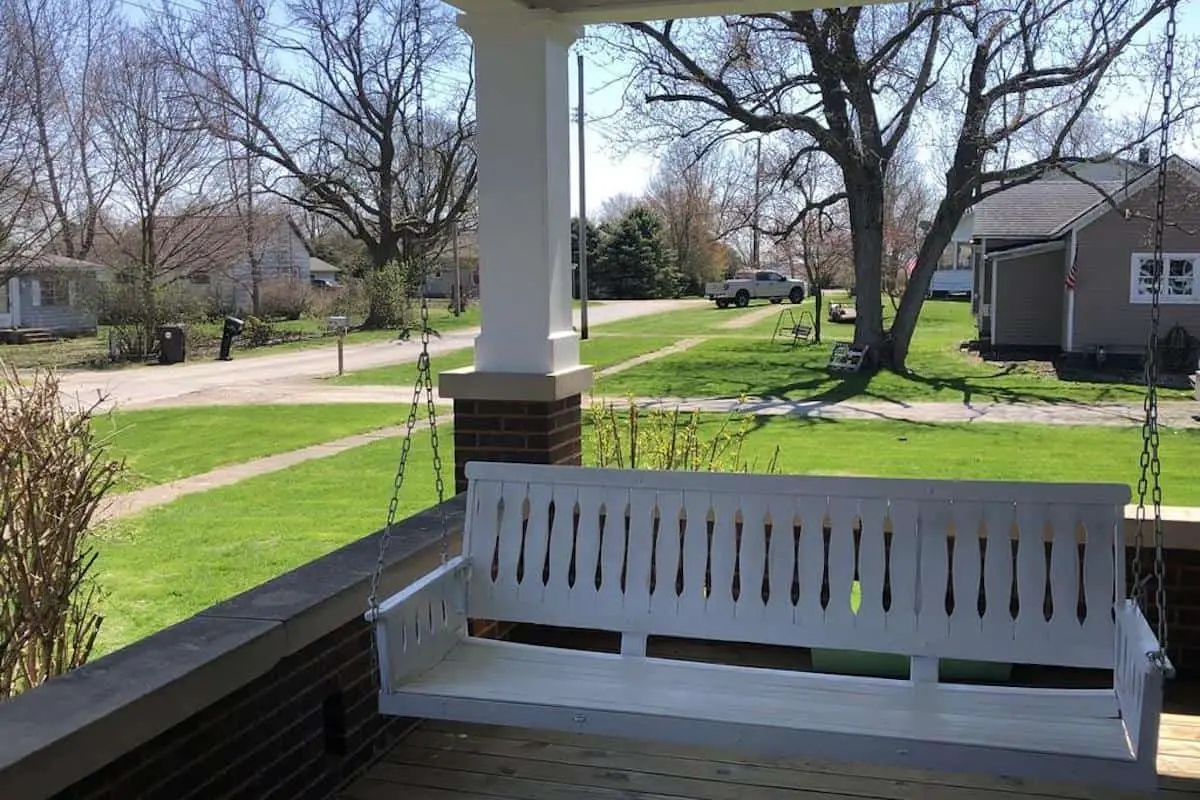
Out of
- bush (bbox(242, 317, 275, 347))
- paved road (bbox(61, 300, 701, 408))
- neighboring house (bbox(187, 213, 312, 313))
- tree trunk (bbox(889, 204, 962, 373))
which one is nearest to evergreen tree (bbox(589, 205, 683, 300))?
neighboring house (bbox(187, 213, 312, 313))

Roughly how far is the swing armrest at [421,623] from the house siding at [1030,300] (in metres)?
21.4

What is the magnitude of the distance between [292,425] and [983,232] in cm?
1719

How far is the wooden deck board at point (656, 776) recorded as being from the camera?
304 cm

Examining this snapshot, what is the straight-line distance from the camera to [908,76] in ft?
57.9

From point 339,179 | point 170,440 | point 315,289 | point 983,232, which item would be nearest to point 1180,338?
point 983,232

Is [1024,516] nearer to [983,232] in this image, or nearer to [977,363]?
[977,363]

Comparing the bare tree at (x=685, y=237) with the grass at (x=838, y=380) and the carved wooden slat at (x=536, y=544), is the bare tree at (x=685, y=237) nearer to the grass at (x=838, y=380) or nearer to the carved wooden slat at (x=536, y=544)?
the grass at (x=838, y=380)

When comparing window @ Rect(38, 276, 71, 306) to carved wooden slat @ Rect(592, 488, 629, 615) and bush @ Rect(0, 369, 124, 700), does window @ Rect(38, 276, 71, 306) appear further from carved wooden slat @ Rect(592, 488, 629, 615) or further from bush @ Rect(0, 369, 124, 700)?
carved wooden slat @ Rect(592, 488, 629, 615)

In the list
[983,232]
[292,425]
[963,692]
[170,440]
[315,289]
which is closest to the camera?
[963,692]

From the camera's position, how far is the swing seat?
2623 mm

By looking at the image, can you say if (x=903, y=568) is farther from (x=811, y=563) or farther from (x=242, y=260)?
(x=242, y=260)

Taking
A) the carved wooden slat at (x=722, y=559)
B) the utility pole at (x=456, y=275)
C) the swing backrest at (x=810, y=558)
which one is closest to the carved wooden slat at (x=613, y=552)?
the swing backrest at (x=810, y=558)

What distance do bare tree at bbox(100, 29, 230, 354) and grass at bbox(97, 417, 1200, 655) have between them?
20423mm

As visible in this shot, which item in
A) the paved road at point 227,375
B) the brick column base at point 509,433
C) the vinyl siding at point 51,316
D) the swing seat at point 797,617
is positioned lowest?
the paved road at point 227,375
